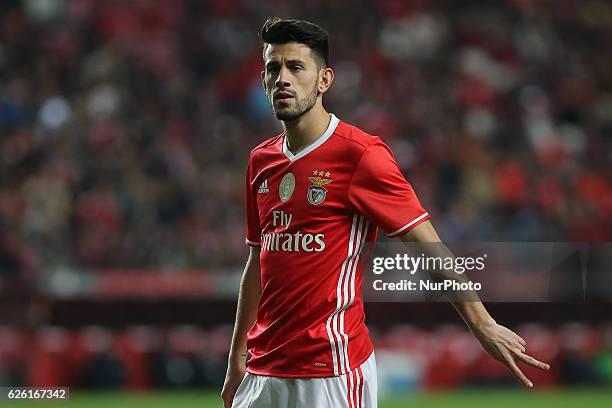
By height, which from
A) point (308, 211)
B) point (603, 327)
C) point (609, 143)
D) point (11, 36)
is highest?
point (11, 36)

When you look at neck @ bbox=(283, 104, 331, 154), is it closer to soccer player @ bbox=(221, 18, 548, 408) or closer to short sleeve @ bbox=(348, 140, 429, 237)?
soccer player @ bbox=(221, 18, 548, 408)

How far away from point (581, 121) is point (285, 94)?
38.0ft

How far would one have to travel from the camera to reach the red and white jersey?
4117 mm

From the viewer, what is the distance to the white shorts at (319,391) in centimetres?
412

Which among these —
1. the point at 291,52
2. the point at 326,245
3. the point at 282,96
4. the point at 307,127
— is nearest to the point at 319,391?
Answer: the point at 326,245

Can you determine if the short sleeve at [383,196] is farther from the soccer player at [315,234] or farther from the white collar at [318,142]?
the white collar at [318,142]

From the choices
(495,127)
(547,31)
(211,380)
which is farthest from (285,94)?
(547,31)

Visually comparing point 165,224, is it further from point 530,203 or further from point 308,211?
point 308,211

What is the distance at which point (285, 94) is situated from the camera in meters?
4.19

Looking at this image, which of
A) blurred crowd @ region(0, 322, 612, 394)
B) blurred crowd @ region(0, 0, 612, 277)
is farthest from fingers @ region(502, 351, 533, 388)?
blurred crowd @ region(0, 0, 612, 277)

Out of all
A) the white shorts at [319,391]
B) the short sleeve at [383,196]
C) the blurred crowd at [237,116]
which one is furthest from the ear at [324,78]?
the blurred crowd at [237,116]

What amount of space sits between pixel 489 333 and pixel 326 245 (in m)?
0.67

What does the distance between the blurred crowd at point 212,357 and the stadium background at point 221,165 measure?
19 mm

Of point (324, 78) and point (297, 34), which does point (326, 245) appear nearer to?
point (324, 78)
